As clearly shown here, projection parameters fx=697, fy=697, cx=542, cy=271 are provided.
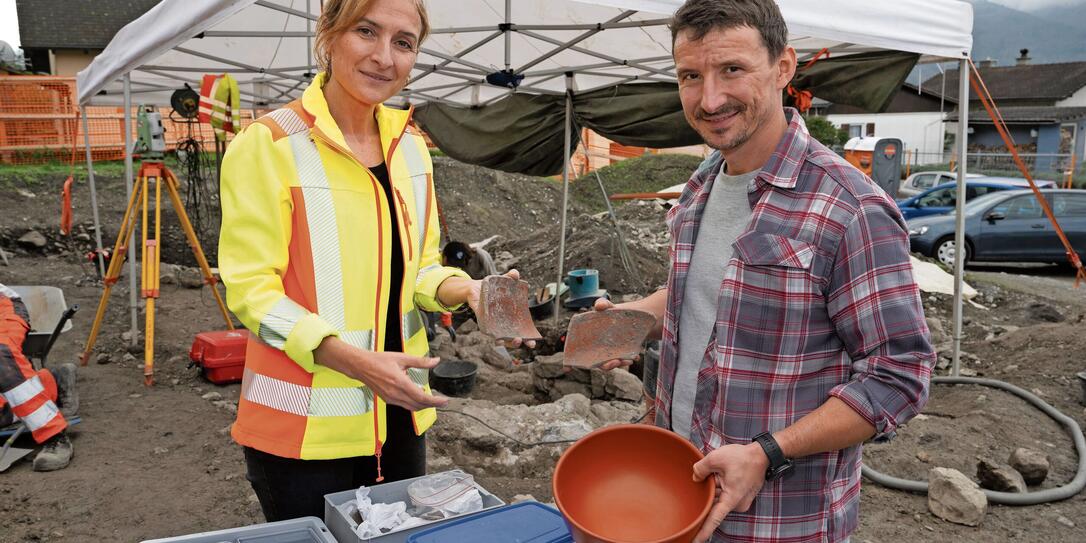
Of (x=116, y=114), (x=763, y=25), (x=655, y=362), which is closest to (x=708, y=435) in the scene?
(x=763, y=25)

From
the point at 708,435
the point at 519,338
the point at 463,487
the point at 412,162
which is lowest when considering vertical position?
the point at 463,487

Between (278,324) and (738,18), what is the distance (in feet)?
3.63

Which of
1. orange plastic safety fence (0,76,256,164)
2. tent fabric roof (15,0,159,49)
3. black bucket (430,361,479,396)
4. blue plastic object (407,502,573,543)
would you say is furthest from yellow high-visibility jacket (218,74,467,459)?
tent fabric roof (15,0,159,49)

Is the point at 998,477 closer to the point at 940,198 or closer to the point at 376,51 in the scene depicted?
the point at 376,51

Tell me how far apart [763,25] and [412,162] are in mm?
888

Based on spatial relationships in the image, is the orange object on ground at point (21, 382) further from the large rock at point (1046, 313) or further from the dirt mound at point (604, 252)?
the large rock at point (1046, 313)

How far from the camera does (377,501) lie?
65.4 inches

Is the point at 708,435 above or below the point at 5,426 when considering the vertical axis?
above

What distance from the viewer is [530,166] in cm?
749

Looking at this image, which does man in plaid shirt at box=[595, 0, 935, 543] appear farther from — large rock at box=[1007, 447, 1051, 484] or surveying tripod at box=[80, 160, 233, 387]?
surveying tripod at box=[80, 160, 233, 387]

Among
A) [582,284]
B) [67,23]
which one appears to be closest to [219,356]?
[582,284]

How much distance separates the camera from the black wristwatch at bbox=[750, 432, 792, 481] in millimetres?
1274

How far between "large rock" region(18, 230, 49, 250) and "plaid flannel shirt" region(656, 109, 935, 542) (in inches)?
485

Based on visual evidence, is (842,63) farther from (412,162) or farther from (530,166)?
(412,162)
